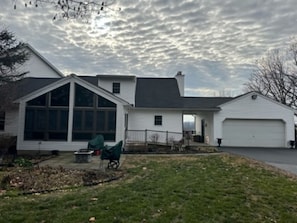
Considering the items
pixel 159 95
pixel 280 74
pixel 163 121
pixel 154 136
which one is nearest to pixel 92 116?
pixel 154 136

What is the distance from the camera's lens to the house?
16.6 metres

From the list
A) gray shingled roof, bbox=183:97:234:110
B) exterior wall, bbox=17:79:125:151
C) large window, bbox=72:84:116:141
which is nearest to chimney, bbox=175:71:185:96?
gray shingled roof, bbox=183:97:234:110

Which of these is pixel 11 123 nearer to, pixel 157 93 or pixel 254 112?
pixel 157 93

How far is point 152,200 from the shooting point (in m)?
6.09

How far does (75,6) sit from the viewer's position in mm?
3988

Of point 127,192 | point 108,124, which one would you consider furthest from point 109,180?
point 108,124

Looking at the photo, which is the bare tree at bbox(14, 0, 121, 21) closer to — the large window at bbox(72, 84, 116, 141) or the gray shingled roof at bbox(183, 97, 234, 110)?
the large window at bbox(72, 84, 116, 141)

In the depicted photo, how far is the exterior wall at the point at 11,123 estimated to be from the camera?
58.4ft

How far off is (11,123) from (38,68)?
8196 millimetres

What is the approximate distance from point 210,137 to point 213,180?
15.0 meters

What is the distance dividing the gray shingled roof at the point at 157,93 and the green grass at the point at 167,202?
43.5 feet

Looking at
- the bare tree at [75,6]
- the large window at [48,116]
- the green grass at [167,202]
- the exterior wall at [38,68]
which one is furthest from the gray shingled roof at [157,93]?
the bare tree at [75,6]

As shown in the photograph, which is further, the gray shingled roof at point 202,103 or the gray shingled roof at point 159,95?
the gray shingled roof at point 202,103

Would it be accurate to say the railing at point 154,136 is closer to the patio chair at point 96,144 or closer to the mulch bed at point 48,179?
the patio chair at point 96,144
